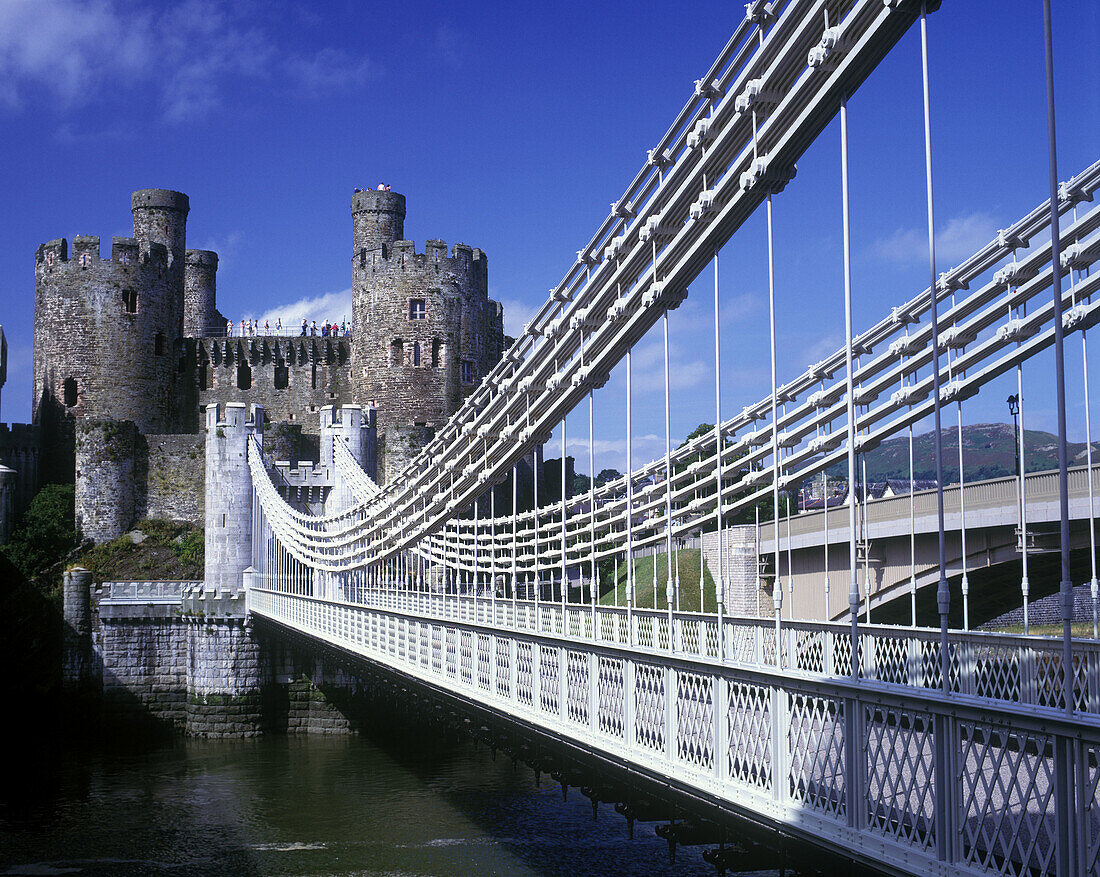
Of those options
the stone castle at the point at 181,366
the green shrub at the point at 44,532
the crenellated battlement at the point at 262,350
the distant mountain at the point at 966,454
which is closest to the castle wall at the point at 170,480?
the stone castle at the point at 181,366

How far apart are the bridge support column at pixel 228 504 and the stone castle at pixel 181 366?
19.7ft

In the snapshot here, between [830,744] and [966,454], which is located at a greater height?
[966,454]

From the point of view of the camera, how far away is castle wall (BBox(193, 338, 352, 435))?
39969mm

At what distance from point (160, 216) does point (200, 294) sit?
5.40 m

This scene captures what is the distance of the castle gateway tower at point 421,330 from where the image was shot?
119ft

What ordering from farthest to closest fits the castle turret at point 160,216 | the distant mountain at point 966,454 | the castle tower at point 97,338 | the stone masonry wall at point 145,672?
the distant mountain at point 966,454, the castle turret at point 160,216, the castle tower at point 97,338, the stone masonry wall at point 145,672

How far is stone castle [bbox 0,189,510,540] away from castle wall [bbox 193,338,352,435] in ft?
A: 0.15

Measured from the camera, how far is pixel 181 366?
132 feet

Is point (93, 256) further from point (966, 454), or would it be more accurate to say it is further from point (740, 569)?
point (966, 454)

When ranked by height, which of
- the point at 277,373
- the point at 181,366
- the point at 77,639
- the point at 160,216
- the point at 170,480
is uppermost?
the point at 160,216

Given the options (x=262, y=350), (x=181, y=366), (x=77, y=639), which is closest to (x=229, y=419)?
(x=77, y=639)

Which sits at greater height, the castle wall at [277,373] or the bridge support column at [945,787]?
the castle wall at [277,373]

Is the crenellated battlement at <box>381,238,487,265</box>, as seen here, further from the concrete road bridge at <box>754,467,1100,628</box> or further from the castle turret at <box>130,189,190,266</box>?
the concrete road bridge at <box>754,467,1100,628</box>

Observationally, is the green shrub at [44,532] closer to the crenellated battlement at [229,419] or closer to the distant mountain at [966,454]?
the crenellated battlement at [229,419]
